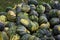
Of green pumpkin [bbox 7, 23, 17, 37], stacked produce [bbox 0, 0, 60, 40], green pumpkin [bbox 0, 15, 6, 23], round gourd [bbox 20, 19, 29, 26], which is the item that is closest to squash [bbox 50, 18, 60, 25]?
stacked produce [bbox 0, 0, 60, 40]

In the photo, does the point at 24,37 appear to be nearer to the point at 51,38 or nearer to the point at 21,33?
the point at 21,33

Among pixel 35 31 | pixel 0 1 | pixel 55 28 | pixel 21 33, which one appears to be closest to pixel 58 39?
pixel 55 28

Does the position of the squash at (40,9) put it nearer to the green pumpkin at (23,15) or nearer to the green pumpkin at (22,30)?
the green pumpkin at (23,15)

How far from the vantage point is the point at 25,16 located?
2.08 meters

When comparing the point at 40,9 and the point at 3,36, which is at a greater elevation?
the point at 40,9

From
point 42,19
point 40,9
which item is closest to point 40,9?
point 40,9

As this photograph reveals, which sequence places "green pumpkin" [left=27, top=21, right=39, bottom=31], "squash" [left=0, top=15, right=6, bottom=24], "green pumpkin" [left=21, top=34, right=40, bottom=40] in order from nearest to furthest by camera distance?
"green pumpkin" [left=21, top=34, right=40, bottom=40] < "green pumpkin" [left=27, top=21, right=39, bottom=31] < "squash" [left=0, top=15, right=6, bottom=24]

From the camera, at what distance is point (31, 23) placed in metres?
2.01

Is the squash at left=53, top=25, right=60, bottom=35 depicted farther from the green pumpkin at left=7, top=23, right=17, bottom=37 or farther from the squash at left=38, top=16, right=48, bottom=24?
the green pumpkin at left=7, top=23, right=17, bottom=37

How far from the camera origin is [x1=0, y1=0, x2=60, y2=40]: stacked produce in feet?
6.26

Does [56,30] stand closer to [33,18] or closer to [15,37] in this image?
[33,18]

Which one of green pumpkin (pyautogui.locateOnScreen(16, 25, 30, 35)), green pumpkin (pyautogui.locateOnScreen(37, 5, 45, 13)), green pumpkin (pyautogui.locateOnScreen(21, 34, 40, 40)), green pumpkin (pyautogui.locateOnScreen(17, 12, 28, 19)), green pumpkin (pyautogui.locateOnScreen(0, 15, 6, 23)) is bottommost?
green pumpkin (pyautogui.locateOnScreen(21, 34, 40, 40))

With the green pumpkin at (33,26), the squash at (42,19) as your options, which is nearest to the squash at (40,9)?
the squash at (42,19)

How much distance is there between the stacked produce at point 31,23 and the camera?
6.26ft
